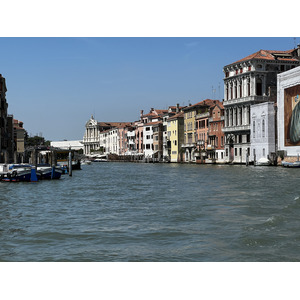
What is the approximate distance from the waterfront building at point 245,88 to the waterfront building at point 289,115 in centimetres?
530

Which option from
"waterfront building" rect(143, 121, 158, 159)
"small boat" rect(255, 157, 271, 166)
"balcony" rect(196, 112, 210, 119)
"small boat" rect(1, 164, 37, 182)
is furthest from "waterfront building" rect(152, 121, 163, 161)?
"small boat" rect(1, 164, 37, 182)

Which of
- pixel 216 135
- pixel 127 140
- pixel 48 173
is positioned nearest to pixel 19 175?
pixel 48 173

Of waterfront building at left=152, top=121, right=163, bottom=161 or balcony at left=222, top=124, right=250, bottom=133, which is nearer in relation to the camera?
balcony at left=222, top=124, right=250, bottom=133

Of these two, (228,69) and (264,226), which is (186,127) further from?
(264,226)

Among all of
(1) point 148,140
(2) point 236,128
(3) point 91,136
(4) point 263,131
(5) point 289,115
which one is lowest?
(4) point 263,131

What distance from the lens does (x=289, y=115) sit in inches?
1708

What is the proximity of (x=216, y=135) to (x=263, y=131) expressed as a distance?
1173 centimetres

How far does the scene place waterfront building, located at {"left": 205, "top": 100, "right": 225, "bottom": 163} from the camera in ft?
191

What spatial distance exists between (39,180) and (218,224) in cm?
1867

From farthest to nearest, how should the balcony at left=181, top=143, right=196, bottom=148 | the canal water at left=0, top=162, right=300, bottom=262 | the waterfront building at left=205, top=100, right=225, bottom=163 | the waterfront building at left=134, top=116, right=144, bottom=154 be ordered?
the waterfront building at left=134, top=116, right=144, bottom=154 < the balcony at left=181, top=143, right=196, bottom=148 < the waterfront building at left=205, top=100, right=225, bottom=163 < the canal water at left=0, top=162, right=300, bottom=262

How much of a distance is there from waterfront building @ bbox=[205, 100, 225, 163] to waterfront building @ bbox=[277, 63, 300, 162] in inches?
512

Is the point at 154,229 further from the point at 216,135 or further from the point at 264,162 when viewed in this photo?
the point at 216,135

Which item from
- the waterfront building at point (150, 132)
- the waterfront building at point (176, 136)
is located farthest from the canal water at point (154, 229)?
the waterfront building at point (150, 132)

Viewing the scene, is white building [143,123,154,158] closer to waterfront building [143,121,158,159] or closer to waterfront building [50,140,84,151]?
waterfront building [143,121,158,159]
